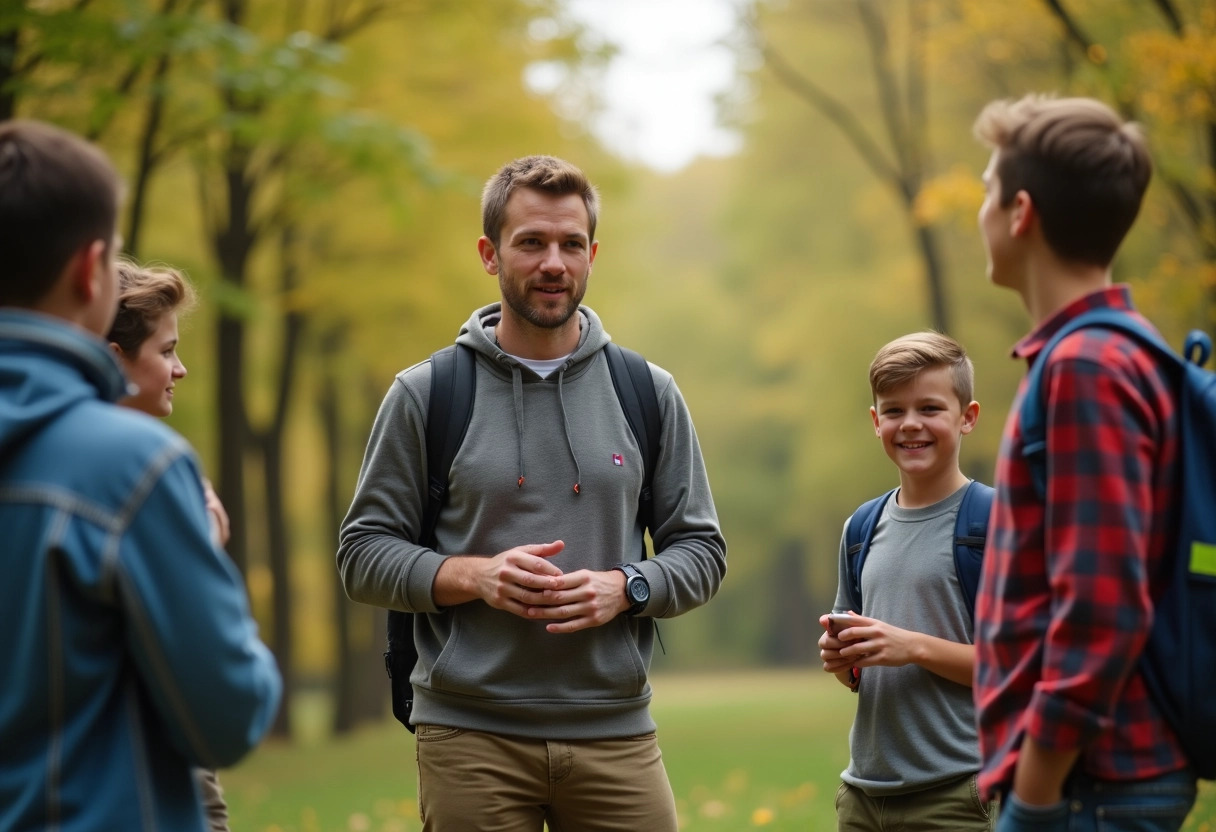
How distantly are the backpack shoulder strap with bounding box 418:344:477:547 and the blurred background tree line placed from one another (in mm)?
5119

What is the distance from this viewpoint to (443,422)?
14.3ft

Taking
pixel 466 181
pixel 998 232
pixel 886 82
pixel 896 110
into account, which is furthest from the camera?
pixel 896 110

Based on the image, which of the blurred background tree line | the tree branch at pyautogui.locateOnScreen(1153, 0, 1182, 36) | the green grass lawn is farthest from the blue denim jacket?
the tree branch at pyautogui.locateOnScreen(1153, 0, 1182, 36)

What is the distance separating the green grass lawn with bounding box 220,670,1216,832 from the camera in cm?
A: 982

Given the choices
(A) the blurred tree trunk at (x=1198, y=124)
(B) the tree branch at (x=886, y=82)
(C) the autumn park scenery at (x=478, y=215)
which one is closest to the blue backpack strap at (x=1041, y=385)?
(C) the autumn park scenery at (x=478, y=215)

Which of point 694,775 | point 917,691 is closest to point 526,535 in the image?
point 917,691

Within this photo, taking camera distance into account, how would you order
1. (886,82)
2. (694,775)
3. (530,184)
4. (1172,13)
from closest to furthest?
(530,184)
(1172,13)
(694,775)
(886,82)

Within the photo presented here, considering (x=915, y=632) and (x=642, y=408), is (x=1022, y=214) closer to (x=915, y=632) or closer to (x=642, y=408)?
(x=915, y=632)

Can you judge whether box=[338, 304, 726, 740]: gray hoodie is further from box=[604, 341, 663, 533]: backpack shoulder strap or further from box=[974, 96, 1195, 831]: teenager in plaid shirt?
box=[974, 96, 1195, 831]: teenager in plaid shirt

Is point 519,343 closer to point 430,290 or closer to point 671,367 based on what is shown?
point 430,290

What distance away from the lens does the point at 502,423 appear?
441 centimetres

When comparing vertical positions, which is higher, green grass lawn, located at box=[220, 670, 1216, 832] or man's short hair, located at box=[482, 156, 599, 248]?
man's short hair, located at box=[482, 156, 599, 248]

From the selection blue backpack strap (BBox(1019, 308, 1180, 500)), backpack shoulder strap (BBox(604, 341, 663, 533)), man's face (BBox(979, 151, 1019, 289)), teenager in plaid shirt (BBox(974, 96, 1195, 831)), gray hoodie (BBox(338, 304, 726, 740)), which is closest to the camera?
teenager in plaid shirt (BBox(974, 96, 1195, 831))

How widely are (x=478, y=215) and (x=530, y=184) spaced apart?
13447 millimetres
